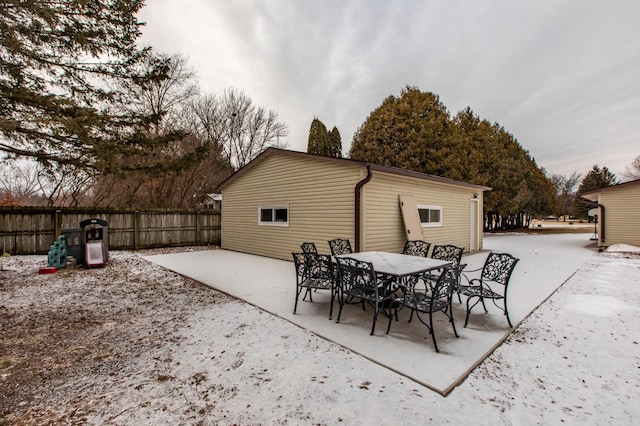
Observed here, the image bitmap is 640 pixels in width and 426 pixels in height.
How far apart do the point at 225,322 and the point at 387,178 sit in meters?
5.57

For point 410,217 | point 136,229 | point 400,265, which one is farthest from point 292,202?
point 136,229

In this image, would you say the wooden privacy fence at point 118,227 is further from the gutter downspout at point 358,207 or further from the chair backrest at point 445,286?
the chair backrest at point 445,286

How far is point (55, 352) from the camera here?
118 inches

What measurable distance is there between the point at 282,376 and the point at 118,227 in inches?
446

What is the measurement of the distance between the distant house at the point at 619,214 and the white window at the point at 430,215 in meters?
8.49

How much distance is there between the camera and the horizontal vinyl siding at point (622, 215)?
11422mm

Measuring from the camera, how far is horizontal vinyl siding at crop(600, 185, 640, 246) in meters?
11.4

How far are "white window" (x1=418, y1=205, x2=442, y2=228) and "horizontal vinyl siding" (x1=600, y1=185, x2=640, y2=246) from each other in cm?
880

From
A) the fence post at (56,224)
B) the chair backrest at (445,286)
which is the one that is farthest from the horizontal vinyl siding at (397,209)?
the fence post at (56,224)

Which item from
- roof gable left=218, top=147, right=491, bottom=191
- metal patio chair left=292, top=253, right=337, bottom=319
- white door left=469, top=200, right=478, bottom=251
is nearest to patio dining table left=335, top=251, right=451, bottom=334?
metal patio chair left=292, top=253, right=337, bottom=319

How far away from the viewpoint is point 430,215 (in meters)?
9.22

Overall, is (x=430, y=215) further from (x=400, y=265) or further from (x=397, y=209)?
(x=400, y=265)

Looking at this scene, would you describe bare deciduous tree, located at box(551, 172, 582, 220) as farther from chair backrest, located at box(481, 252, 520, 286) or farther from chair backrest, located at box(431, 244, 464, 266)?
chair backrest, located at box(481, 252, 520, 286)

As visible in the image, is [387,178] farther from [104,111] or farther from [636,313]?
[104,111]
